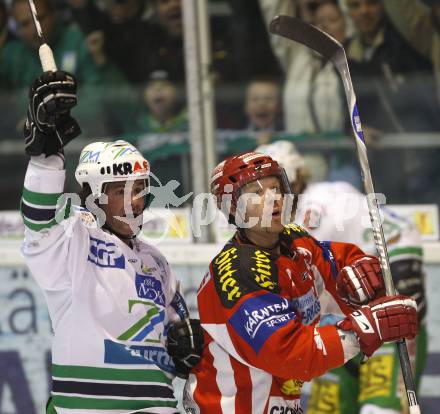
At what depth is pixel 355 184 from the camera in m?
4.81

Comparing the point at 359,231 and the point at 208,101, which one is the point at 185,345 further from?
the point at 208,101

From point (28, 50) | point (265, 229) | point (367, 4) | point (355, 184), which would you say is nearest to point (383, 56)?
point (367, 4)

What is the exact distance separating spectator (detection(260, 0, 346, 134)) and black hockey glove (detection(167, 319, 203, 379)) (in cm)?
169

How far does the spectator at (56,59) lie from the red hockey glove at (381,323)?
232 centimetres

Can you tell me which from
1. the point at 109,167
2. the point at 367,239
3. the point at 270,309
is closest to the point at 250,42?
the point at 367,239

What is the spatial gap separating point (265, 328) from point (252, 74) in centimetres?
215

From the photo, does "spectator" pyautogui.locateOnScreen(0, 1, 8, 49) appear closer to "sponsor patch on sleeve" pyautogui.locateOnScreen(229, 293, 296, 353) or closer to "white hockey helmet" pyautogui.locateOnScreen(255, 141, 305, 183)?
"white hockey helmet" pyautogui.locateOnScreen(255, 141, 305, 183)

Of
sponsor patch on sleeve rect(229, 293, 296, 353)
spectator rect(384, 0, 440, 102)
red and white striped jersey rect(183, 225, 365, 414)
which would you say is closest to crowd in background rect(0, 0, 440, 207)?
spectator rect(384, 0, 440, 102)

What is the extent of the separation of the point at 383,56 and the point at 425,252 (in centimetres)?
83

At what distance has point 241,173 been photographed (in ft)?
10.2

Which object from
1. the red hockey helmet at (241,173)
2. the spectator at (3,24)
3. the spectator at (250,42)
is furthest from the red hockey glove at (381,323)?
the spectator at (3,24)

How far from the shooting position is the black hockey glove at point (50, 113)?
281 cm

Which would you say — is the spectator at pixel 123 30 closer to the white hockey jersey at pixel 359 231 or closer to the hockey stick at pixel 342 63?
the white hockey jersey at pixel 359 231

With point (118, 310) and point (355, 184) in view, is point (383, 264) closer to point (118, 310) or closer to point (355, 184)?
point (118, 310)
